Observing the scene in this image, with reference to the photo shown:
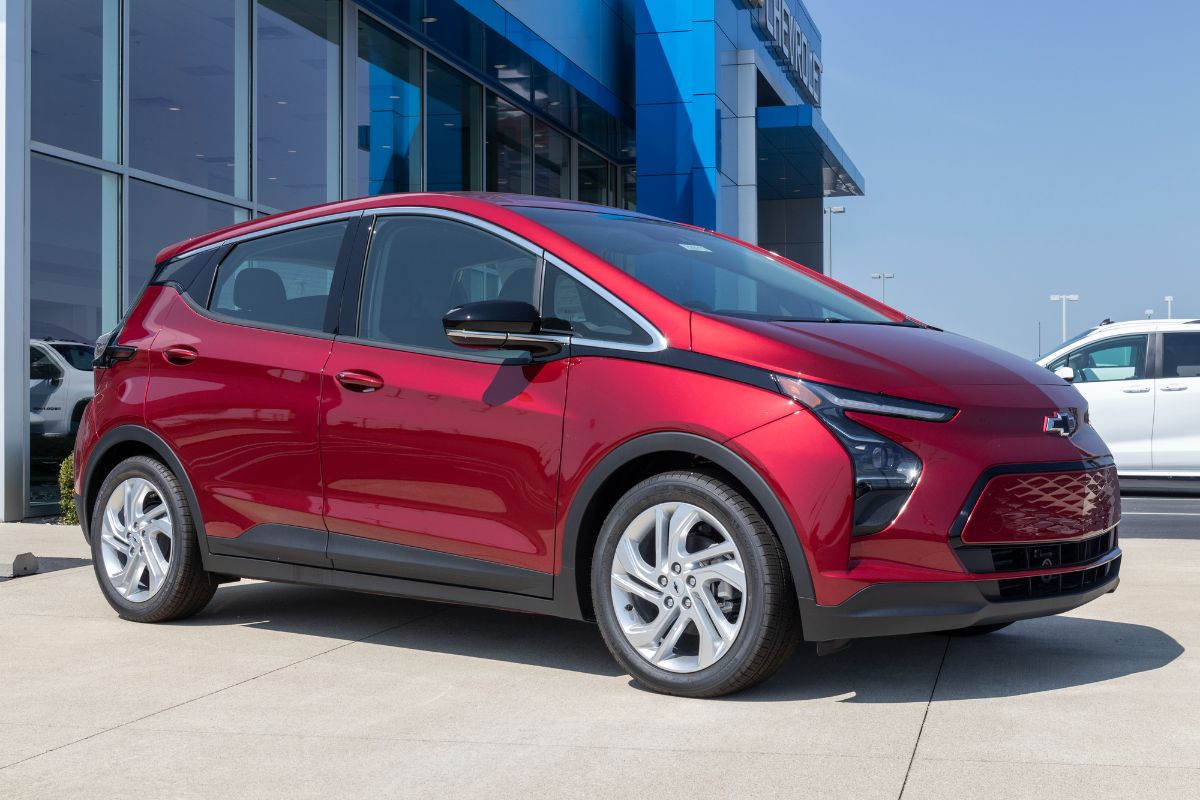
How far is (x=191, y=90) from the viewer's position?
13.0m

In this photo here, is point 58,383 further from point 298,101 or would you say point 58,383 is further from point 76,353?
point 298,101

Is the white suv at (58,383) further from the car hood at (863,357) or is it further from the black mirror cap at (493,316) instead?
the car hood at (863,357)

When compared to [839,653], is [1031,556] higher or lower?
higher

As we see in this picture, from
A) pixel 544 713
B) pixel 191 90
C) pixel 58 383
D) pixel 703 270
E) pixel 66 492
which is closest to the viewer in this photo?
pixel 544 713

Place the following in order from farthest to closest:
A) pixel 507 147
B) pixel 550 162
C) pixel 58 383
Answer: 1. pixel 550 162
2. pixel 507 147
3. pixel 58 383

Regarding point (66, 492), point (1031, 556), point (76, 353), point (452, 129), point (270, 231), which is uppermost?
point (452, 129)

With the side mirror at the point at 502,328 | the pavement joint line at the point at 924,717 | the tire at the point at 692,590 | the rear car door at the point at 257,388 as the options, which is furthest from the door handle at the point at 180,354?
the pavement joint line at the point at 924,717

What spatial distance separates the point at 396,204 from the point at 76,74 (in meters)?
7.03

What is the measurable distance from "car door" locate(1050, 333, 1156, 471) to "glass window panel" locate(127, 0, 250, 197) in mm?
8198

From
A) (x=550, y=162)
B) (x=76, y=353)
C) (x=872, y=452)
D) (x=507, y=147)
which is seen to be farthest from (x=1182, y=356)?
(x=550, y=162)

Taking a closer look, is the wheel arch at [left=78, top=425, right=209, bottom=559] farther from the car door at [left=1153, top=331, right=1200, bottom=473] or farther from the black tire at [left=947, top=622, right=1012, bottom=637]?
the car door at [left=1153, top=331, right=1200, bottom=473]

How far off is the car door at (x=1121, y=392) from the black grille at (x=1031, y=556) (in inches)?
364

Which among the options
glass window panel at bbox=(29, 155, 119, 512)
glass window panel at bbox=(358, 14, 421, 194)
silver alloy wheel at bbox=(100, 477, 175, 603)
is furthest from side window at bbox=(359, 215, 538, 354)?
glass window panel at bbox=(358, 14, 421, 194)

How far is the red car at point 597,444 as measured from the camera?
4148mm
